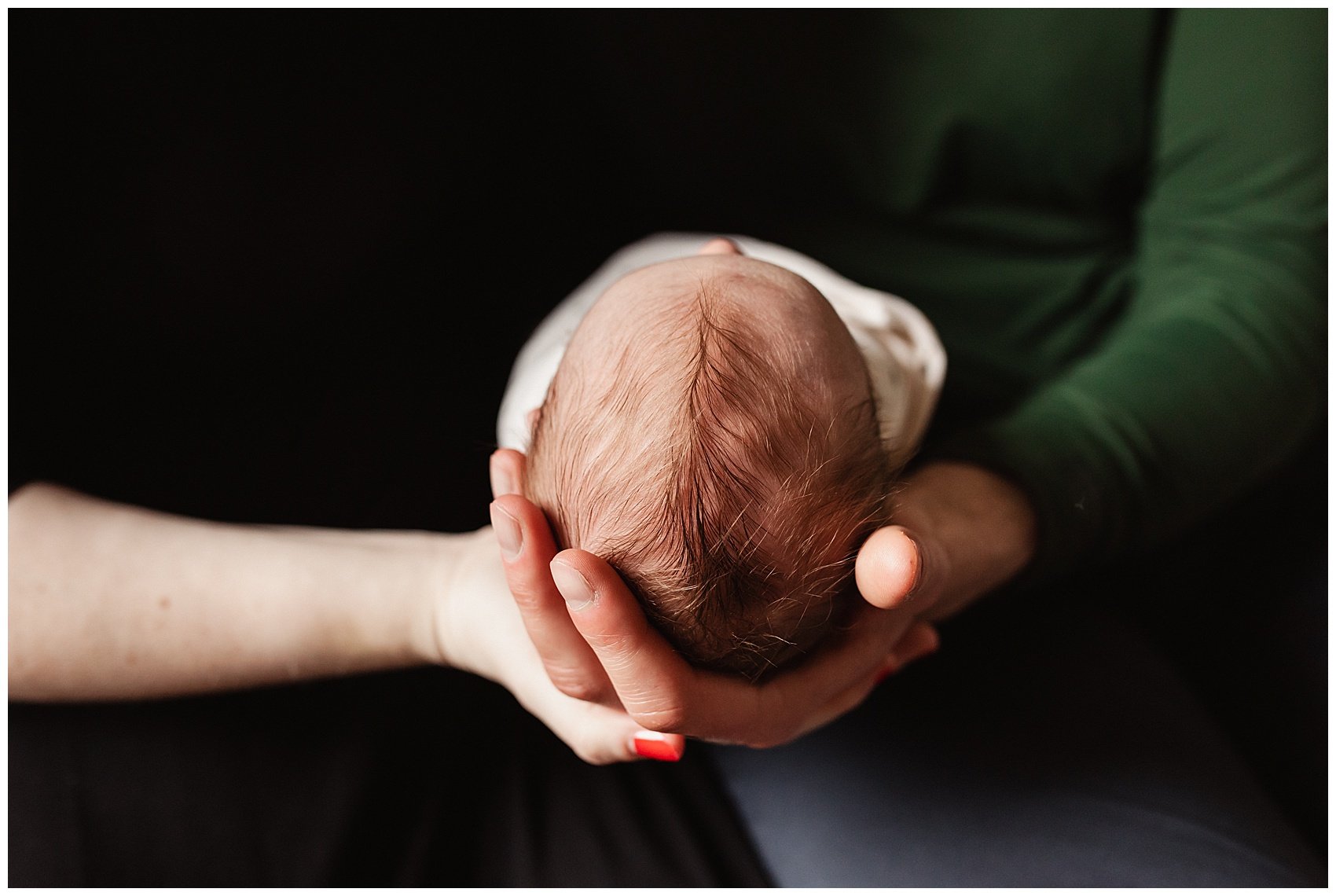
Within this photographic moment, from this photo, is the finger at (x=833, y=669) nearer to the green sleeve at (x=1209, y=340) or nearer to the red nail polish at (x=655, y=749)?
the red nail polish at (x=655, y=749)

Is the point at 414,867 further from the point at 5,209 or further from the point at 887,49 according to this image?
the point at 887,49

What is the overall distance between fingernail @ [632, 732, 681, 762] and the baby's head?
0.31 ft

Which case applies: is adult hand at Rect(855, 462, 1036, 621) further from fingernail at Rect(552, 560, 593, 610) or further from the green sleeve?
fingernail at Rect(552, 560, 593, 610)

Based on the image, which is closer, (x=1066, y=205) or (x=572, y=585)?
(x=572, y=585)

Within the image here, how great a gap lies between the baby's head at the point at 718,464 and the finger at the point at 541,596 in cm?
3

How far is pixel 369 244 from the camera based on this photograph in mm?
873

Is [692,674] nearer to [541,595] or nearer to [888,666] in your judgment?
[541,595]

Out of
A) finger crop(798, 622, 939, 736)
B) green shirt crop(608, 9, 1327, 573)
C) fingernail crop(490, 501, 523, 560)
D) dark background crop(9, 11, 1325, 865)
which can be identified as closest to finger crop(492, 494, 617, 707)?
fingernail crop(490, 501, 523, 560)

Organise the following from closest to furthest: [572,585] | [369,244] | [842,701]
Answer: [572,585]
[842,701]
[369,244]

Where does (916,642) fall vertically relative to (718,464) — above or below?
below

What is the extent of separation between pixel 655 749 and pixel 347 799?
30cm

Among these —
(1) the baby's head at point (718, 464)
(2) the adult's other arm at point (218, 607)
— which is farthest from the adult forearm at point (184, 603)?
(1) the baby's head at point (718, 464)

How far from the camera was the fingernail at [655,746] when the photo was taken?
2.07ft

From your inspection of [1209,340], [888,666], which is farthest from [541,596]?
[1209,340]
